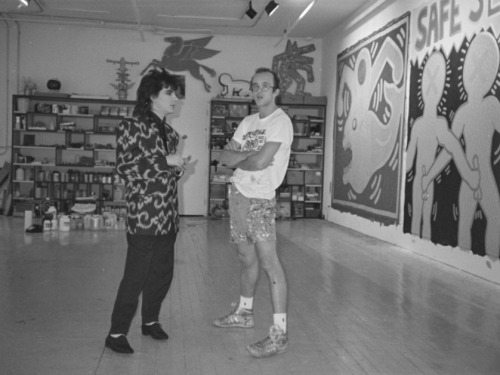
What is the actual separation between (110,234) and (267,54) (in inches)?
211

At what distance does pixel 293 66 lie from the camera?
11266mm

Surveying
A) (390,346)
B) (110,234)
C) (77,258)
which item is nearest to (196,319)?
(390,346)

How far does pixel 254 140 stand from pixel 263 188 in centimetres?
27

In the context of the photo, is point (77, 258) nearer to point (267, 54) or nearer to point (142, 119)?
point (142, 119)

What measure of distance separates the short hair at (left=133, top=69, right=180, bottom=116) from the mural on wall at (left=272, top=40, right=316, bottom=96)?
832 cm

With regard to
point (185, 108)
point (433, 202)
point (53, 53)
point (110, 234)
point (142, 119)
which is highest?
point (53, 53)

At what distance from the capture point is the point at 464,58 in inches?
225

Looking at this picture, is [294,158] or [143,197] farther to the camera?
[294,158]

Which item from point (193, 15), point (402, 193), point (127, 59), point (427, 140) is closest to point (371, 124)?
point (402, 193)

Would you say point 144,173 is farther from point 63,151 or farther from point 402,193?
point 63,151

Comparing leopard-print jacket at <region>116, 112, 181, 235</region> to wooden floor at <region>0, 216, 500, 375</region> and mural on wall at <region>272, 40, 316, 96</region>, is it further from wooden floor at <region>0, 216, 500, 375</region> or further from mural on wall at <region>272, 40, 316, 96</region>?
mural on wall at <region>272, 40, 316, 96</region>

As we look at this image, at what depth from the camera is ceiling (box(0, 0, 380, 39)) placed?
359 inches

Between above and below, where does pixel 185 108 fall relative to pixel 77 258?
above

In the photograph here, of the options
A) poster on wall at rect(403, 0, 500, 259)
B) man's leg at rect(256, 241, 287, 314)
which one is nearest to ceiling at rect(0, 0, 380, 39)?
poster on wall at rect(403, 0, 500, 259)
